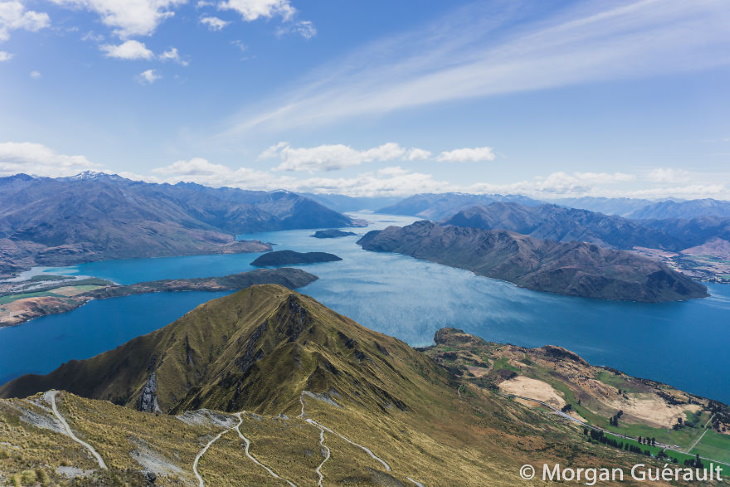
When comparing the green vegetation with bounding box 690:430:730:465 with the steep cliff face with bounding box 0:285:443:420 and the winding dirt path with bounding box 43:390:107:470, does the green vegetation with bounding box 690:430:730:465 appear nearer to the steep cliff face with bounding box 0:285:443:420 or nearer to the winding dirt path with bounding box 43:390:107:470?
the steep cliff face with bounding box 0:285:443:420

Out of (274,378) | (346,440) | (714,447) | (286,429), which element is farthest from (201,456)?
(714,447)

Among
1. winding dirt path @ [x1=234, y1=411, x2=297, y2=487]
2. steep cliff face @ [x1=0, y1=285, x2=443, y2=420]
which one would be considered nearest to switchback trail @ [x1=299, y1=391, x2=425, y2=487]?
winding dirt path @ [x1=234, y1=411, x2=297, y2=487]

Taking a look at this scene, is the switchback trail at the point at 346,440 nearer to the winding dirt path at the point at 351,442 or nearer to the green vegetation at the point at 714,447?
the winding dirt path at the point at 351,442

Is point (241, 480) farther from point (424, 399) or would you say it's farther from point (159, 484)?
point (424, 399)

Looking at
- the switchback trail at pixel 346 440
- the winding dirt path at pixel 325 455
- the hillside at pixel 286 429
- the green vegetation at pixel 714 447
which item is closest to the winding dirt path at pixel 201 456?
the hillside at pixel 286 429

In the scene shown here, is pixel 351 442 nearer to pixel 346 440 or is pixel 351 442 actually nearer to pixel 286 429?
pixel 346 440

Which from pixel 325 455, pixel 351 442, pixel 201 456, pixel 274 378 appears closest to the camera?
pixel 201 456

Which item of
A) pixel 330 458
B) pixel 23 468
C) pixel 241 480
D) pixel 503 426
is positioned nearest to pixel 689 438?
pixel 503 426

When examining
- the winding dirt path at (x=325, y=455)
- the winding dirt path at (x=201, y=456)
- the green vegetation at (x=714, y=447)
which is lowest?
the green vegetation at (x=714, y=447)

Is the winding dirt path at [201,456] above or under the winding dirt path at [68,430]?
under
